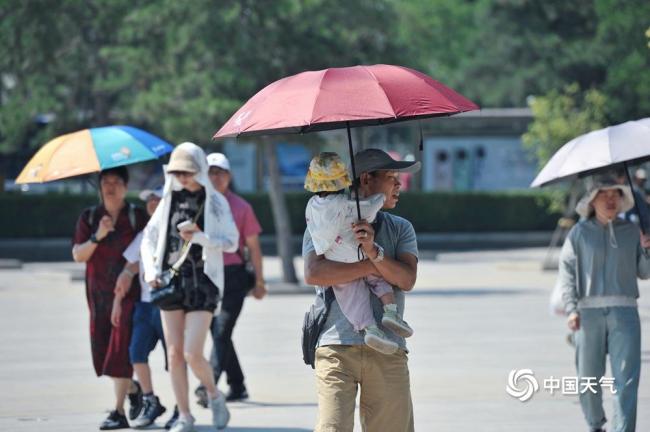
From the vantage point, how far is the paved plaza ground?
29.4ft

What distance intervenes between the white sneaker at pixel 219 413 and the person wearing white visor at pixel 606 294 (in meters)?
2.14

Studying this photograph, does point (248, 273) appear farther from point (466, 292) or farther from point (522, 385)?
point (466, 292)

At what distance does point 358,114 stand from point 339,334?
91 centimetres

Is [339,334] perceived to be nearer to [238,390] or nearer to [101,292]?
[101,292]

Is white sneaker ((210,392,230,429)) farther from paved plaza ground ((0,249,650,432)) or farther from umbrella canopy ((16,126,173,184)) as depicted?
umbrella canopy ((16,126,173,184))

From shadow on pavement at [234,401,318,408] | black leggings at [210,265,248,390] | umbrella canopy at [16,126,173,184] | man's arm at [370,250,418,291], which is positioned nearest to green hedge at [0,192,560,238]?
black leggings at [210,265,248,390]

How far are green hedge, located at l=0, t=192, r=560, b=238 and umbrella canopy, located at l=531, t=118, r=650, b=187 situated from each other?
24.4 meters

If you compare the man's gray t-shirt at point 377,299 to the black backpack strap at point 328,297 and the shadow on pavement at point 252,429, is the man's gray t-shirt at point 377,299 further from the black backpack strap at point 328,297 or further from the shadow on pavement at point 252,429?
the shadow on pavement at point 252,429

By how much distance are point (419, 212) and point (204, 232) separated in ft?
86.9

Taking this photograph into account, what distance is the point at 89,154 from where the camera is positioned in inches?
343

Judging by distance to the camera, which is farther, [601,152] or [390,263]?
[601,152]

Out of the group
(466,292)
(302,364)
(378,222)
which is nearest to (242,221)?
(302,364)

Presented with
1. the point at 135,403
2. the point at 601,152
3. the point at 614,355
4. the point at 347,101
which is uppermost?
the point at 347,101

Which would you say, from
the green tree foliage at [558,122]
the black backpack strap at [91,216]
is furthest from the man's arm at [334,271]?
the green tree foliage at [558,122]
